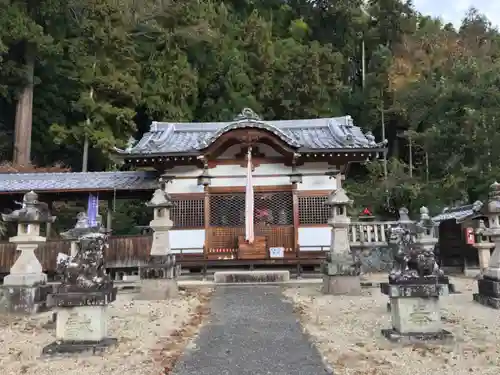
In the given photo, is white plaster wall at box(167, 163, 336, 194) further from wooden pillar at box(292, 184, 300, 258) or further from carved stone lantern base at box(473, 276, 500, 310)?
carved stone lantern base at box(473, 276, 500, 310)

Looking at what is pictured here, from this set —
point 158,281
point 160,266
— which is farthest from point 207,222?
point 158,281

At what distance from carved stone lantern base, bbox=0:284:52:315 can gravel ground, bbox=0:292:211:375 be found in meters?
0.29

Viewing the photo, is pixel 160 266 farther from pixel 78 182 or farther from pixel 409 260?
pixel 78 182

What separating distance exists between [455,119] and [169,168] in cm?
1043

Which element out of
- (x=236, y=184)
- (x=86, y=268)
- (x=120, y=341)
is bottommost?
(x=120, y=341)

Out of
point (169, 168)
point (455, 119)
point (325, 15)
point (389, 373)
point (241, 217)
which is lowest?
point (389, 373)

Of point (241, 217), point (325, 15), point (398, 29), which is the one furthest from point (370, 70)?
point (241, 217)

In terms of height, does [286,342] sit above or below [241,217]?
below

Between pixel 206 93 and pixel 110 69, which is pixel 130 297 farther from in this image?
pixel 206 93

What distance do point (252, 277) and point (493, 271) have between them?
5.84 metres

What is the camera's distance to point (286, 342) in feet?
17.7

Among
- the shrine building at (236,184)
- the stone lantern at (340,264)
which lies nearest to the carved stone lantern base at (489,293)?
the stone lantern at (340,264)

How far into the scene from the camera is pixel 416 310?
212 inches

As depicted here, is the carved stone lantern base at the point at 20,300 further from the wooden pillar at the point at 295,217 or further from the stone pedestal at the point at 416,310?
the wooden pillar at the point at 295,217
